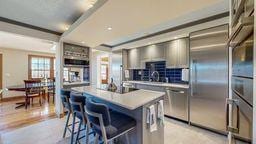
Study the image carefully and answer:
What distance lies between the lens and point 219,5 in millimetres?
2326

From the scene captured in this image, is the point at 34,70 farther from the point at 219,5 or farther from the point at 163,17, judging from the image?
the point at 219,5

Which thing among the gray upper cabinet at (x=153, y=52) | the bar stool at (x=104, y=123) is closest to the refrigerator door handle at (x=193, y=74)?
the gray upper cabinet at (x=153, y=52)

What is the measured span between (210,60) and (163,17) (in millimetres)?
1456

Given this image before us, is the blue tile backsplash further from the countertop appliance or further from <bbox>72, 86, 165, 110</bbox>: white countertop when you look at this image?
<bbox>72, 86, 165, 110</bbox>: white countertop

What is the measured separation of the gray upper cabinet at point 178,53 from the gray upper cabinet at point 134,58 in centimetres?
129

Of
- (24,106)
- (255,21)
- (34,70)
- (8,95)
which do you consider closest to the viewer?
(255,21)

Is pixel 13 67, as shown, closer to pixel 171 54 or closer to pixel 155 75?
pixel 155 75

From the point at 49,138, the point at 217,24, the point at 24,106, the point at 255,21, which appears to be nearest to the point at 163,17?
the point at 217,24

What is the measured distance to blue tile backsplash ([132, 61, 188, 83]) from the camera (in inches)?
160

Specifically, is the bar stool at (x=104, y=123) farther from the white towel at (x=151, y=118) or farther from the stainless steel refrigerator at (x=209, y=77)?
the stainless steel refrigerator at (x=209, y=77)

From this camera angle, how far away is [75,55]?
437 cm

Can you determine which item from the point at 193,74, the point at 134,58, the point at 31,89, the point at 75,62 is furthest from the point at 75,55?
the point at 193,74

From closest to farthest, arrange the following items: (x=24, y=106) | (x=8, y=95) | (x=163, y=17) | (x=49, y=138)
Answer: (x=163, y=17)
(x=49, y=138)
(x=24, y=106)
(x=8, y=95)

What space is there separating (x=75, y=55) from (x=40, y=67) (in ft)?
13.9
